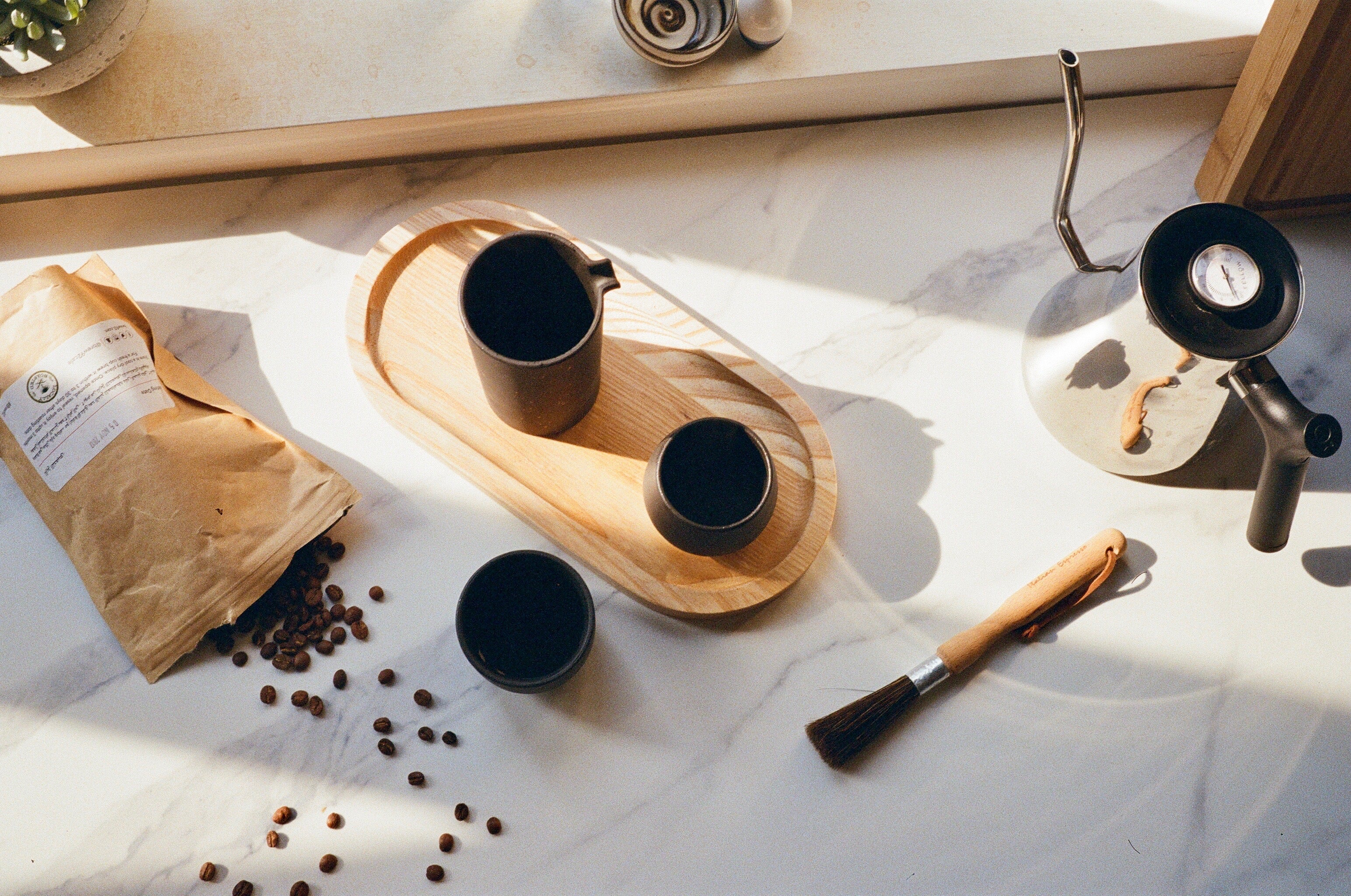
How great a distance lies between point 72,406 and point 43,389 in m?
0.03

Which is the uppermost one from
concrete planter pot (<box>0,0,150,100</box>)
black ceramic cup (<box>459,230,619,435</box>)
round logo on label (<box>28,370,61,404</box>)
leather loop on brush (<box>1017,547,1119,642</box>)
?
concrete planter pot (<box>0,0,150,100</box>)

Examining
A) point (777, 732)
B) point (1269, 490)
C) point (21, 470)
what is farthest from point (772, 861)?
point (21, 470)

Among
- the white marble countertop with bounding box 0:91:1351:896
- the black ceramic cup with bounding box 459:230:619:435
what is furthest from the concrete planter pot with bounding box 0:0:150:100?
the black ceramic cup with bounding box 459:230:619:435

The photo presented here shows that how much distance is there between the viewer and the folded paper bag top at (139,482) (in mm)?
824

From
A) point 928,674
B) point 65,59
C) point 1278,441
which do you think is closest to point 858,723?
point 928,674

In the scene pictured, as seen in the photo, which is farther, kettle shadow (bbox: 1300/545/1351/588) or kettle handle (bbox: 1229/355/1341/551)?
kettle shadow (bbox: 1300/545/1351/588)

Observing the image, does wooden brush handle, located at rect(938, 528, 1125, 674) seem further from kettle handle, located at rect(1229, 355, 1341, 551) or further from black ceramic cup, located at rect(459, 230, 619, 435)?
black ceramic cup, located at rect(459, 230, 619, 435)

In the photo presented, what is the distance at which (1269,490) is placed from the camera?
73cm

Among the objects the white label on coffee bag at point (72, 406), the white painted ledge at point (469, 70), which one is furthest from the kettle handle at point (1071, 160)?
the white label on coffee bag at point (72, 406)

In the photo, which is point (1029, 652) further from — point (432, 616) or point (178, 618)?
point (178, 618)

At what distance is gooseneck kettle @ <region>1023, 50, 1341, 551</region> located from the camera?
2.35ft

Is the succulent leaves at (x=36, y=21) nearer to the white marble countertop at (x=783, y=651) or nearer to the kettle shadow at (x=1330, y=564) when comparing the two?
the white marble countertop at (x=783, y=651)

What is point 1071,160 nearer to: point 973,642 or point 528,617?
point 973,642

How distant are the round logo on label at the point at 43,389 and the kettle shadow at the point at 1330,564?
47.4 inches
